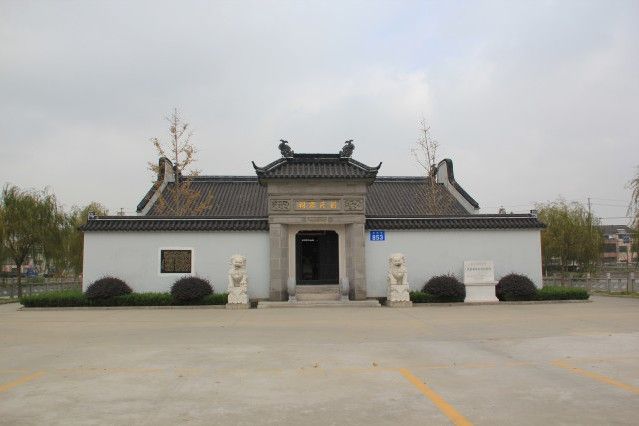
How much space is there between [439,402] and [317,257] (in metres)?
15.2

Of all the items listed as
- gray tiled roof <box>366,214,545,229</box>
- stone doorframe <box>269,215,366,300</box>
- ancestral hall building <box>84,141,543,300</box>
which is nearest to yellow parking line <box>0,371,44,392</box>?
stone doorframe <box>269,215,366,300</box>

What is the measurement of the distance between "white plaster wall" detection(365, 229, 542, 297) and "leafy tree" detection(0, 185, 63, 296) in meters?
12.6

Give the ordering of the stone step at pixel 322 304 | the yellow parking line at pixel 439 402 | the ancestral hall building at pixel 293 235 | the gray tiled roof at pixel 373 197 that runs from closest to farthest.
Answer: the yellow parking line at pixel 439 402 → the stone step at pixel 322 304 → the ancestral hall building at pixel 293 235 → the gray tiled roof at pixel 373 197

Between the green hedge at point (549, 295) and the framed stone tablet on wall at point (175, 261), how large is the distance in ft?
22.7

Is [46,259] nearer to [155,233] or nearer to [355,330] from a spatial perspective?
[155,233]

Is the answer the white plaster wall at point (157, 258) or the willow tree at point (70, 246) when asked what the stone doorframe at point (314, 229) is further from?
the willow tree at point (70, 246)

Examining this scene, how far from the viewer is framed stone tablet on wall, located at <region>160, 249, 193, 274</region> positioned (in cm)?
1670

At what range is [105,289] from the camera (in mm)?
15453

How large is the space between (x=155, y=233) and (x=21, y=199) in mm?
7461

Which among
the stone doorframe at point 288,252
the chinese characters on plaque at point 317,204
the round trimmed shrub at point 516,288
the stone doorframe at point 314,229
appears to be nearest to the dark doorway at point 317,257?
the stone doorframe at point 314,229

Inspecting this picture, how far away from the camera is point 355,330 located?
10.1m

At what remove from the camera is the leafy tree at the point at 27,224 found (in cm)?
2027

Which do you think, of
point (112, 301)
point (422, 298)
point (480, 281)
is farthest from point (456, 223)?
point (112, 301)

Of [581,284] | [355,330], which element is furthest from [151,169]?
[581,284]
